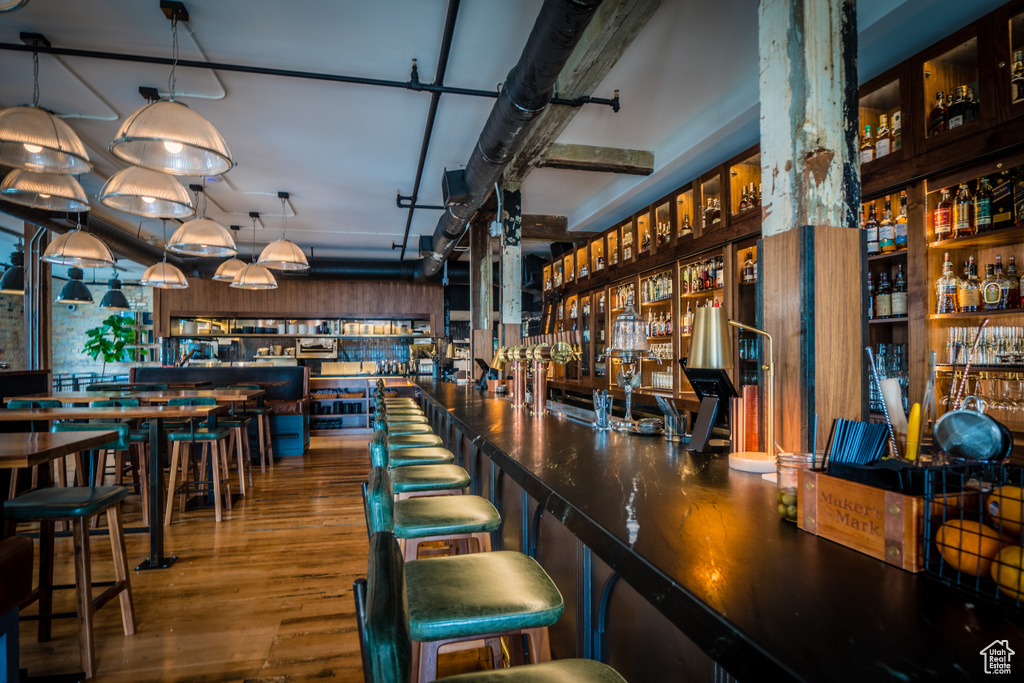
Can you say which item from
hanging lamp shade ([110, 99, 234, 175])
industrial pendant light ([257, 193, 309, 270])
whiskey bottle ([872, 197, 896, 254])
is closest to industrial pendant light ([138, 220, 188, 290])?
industrial pendant light ([257, 193, 309, 270])

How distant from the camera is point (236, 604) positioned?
9.41 feet

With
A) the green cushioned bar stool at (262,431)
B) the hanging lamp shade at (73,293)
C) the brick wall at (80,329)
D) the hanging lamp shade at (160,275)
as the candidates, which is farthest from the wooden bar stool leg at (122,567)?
the brick wall at (80,329)

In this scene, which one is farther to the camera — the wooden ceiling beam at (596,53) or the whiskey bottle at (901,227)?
the whiskey bottle at (901,227)

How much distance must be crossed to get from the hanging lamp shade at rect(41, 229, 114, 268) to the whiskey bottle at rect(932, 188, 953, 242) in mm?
6328

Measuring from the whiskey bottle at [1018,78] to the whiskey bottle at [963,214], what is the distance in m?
0.44

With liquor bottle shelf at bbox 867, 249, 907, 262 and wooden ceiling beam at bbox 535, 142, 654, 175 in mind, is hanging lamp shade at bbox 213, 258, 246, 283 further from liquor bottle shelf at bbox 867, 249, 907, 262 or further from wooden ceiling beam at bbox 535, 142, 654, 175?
liquor bottle shelf at bbox 867, 249, 907, 262

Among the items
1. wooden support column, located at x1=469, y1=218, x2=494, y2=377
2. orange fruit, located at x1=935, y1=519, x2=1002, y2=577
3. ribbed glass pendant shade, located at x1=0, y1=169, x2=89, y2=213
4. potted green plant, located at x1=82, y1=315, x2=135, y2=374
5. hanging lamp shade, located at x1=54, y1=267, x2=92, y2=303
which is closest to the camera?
orange fruit, located at x1=935, y1=519, x2=1002, y2=577

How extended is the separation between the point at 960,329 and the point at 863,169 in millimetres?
1053

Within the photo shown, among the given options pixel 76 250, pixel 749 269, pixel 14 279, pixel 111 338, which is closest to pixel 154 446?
pixel 76 250

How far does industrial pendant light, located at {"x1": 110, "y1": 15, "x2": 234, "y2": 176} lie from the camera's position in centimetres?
266

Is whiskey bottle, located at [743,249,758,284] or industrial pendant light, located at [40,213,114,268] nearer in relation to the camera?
whiskey bottle, located at [743,249,758,284]

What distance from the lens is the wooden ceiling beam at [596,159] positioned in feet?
16.7

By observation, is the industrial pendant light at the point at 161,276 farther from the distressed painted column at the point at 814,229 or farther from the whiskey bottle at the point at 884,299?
the whiskey bottle at the point at 884,299

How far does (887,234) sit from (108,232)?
8.25m
